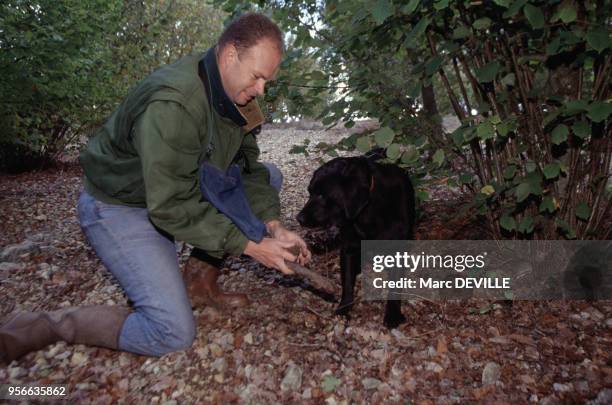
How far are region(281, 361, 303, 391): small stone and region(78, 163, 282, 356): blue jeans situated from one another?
648 mm

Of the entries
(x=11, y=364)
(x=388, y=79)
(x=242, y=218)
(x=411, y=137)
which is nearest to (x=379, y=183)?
(x=411, y=137)

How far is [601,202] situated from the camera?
9.98 ft

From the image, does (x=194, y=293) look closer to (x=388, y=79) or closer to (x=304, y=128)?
(x=388, y=79)

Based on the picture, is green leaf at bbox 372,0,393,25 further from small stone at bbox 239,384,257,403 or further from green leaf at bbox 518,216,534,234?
small stone at bbox 239,384,257,403

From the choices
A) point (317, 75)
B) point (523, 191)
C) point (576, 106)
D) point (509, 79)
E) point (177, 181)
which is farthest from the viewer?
point (317, 75)

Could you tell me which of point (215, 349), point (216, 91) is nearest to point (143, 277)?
point (215, 349)

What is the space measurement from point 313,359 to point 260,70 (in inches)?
Result: 66.2

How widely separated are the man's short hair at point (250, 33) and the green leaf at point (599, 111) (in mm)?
1610

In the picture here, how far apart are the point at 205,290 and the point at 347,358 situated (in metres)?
1.19

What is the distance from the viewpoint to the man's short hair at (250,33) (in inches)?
93.5

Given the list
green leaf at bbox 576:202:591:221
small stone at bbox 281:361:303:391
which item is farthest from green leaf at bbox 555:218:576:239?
small stone at bbox 281:361:303:391

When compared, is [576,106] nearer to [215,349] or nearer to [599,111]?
[599,111]

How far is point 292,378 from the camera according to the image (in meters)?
2.47

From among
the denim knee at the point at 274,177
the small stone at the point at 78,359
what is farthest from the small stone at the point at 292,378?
the denim knee at the point at 274,177
